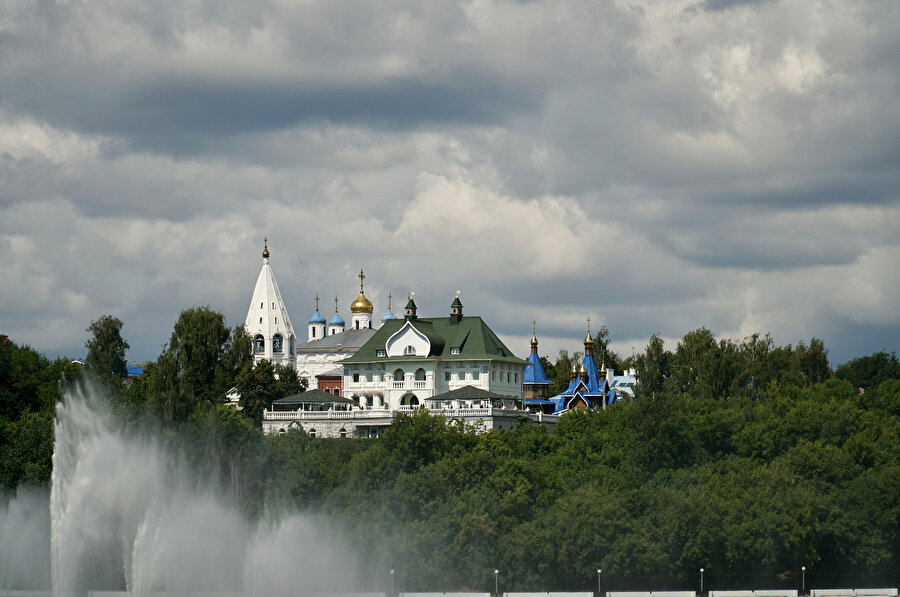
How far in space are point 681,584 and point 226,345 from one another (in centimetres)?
5814

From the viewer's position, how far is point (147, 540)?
2441 inches

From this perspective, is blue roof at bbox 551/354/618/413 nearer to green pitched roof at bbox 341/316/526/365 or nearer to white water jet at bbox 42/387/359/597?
green pitched roof at bbox 341/316/526/365

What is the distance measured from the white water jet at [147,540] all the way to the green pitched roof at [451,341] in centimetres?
5439

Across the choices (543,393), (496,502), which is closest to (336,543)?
(496,502)

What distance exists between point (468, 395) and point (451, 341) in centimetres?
822

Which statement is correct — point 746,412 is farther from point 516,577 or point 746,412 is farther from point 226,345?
point 226,345

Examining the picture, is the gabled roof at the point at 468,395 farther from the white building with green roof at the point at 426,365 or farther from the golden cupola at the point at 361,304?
the golden cupola at the point at 361,304

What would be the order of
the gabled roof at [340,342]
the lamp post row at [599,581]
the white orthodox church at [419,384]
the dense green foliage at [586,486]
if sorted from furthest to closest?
the gabled roof at [340,342] → the white orthodox church at [419,384] → the dense green foliage at [586,486] → the lamp post row at [599,581]

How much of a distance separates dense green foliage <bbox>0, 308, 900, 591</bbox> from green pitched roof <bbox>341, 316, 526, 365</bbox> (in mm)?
24697

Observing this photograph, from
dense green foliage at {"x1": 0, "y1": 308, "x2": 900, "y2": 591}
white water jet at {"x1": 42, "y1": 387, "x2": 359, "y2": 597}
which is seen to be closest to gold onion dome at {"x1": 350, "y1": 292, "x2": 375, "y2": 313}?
dense green foliage at {"x1": 0, "y1": 308, "x2": 900, "y2": 591}

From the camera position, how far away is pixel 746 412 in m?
86.5

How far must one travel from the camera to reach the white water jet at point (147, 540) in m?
60.9

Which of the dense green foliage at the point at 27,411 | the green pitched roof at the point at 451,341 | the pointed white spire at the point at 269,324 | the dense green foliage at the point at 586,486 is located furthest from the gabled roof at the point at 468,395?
the pointed white spire at the point at 269,324

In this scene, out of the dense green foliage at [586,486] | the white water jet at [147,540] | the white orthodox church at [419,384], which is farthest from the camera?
the white orthodox church at [419,384]
